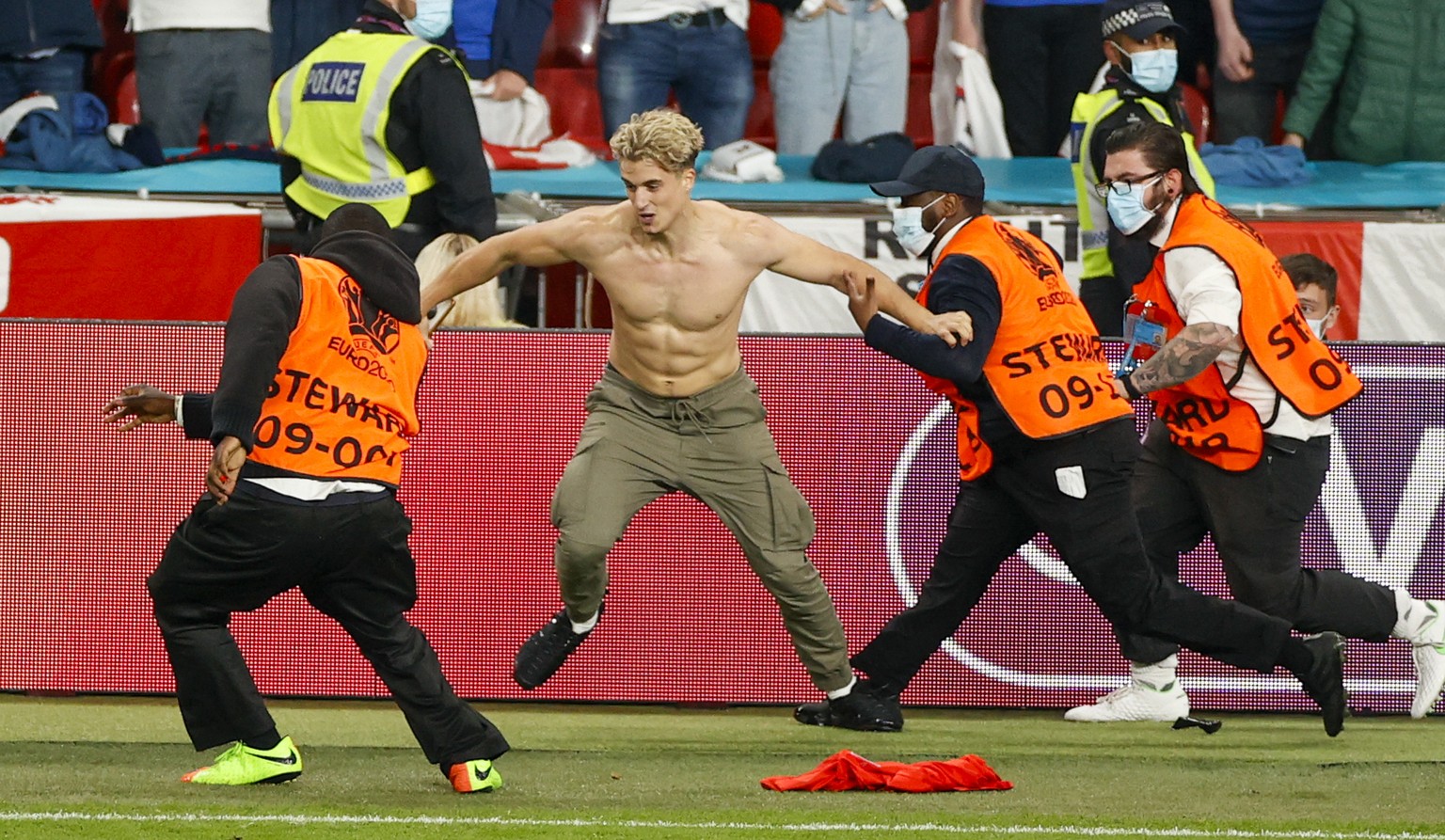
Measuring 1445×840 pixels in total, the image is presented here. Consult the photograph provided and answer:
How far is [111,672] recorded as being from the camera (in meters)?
7.67

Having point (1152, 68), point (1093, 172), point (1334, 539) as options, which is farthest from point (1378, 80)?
point (1334, 539)

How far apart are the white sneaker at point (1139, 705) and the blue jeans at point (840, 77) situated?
14.1 ft

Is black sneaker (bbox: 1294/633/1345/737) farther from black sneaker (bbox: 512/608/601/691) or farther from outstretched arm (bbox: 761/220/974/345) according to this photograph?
black sneaker (bbox: 512/608/601/691)

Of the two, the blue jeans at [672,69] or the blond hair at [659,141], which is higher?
the blond hair at [659,141]

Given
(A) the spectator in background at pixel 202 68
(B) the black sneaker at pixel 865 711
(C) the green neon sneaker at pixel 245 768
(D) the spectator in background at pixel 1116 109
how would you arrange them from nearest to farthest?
1. (C) the green neon sneaker at pixel 245 768
2. (B) the black sneaker at pixel 865 711
3. (D) the spectator in background at pixel 1116 109
4. (A) the spectator in background at pixel 202 68

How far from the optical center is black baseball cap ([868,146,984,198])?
22.8ft

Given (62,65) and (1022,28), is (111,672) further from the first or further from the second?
(1022,28)

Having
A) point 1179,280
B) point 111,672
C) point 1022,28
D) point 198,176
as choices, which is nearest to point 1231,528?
point 1179,280

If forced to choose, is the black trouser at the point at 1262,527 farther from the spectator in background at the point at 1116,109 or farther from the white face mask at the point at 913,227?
the spectator in background at the point at 1116,109

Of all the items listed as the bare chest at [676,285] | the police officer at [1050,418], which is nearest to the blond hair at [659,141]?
the bare chest at [676,285]

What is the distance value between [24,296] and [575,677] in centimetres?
306

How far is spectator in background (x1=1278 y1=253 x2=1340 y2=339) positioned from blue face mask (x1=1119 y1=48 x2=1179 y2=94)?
147 centimetres

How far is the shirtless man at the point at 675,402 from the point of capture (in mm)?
6949

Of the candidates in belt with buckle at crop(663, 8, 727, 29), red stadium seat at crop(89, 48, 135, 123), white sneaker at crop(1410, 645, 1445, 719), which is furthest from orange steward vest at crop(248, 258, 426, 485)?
red stadium seat at crop(89, 48, 135, 123)
